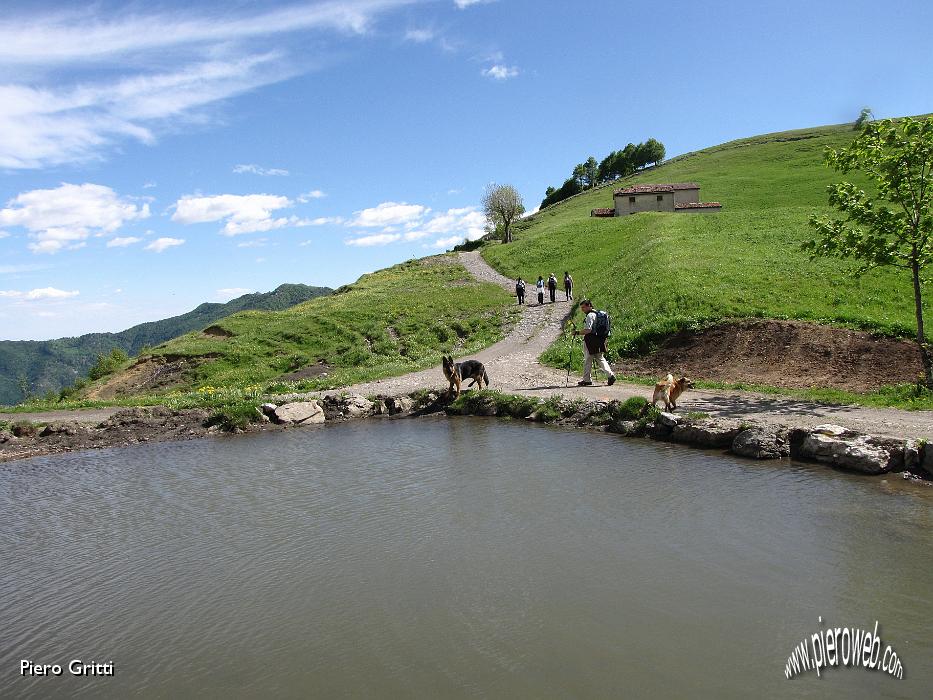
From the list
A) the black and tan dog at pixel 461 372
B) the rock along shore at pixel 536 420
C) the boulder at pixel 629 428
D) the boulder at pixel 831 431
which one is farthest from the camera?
the black and tan dog at pixel 461 372

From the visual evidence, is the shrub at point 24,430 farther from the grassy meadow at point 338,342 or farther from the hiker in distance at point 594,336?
the hiker in distance at point 594,336

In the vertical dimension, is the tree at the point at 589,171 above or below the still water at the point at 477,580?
above

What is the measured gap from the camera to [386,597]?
372 inches

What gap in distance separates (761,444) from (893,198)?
419 inches

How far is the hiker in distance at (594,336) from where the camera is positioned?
23047 mm

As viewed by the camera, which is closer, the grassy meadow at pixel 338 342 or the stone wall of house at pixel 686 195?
the grassy meadow at pixel 338 342

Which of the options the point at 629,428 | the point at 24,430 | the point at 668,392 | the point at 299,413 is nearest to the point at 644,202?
the point at 299,413

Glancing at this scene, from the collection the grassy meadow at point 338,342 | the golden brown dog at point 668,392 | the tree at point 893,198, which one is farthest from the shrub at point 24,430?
the tree at point 893,198

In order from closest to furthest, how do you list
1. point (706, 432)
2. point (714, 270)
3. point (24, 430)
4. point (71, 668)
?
point (71, 668) < point (706, 432) < point (24, 430) < point (714, 270)

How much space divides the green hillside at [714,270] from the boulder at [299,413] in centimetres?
1217

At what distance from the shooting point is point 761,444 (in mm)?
15266

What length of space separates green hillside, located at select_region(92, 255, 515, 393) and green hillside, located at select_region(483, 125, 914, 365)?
8.73m

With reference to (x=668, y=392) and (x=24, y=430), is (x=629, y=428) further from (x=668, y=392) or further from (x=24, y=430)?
(x=24, y=430)

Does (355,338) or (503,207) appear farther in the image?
(503,207)
